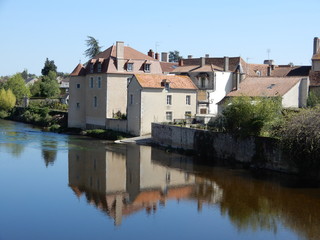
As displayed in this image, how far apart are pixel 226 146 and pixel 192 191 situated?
762 cm

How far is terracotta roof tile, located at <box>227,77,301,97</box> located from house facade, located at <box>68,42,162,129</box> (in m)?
9.26

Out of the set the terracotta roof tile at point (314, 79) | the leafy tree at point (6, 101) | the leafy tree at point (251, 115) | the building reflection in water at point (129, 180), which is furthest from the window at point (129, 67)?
the leafy tree at point (6, 101)

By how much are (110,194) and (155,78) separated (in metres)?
18.5

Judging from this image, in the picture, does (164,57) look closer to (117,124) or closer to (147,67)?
(147,67)

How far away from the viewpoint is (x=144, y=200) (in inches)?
794

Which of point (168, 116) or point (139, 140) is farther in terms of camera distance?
point (168, 116)

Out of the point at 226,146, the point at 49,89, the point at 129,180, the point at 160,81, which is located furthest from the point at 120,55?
the point at 49,89

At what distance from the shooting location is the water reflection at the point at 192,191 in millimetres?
17344

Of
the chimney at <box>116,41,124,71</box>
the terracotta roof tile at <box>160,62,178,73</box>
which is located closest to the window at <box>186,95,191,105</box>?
the chimney at <box>116,41,124,71</box>

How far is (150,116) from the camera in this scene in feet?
122

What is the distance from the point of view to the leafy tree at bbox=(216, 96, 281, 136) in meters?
26.2

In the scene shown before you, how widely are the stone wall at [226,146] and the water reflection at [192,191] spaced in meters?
1.18

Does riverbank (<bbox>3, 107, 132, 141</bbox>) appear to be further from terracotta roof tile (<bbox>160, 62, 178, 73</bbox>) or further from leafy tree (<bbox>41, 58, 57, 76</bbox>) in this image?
leafy tree (<bbox>41, 58, 57, 76</bbox>)

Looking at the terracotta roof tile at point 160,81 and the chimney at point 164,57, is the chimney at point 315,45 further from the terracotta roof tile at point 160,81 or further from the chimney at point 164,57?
the chimney at point 164,57
